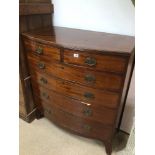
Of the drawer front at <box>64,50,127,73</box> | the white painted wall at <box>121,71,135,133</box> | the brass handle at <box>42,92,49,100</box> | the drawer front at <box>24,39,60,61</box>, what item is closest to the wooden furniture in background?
the drawer front at <box>24,39,60,61</box>

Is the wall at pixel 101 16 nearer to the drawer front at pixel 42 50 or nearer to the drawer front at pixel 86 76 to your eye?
the drawer front at pixel 86 76

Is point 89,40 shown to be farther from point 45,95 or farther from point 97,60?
point 45,95

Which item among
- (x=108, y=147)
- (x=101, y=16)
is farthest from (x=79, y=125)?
(x=101, y=16)

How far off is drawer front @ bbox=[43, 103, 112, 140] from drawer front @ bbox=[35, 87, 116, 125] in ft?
0.18

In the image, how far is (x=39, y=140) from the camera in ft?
5.37

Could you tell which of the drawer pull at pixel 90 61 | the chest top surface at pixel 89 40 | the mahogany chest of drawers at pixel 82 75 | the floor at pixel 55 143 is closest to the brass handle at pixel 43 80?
the mahogany chest of drawers at pixel 82 75

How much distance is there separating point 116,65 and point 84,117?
571mm

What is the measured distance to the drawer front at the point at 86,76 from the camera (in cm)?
111

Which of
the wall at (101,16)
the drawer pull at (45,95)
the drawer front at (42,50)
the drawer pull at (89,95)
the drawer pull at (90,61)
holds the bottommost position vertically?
the drawer pull at (45,95)

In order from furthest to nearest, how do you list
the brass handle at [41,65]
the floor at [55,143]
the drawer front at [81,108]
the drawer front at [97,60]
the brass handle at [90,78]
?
the floor at [55,143] < the brass handle at [41,65] < the drawer front at [81,108] < the brass handle at [90,78] < the drawer front at [97,60]

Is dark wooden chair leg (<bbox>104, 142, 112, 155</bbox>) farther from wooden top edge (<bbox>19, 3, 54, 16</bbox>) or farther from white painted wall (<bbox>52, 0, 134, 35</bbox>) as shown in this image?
wooden top edge (<bbox>19, 3, 54, 16</bbox>)

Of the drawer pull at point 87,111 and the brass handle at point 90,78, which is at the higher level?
the brass handle at point 90,78

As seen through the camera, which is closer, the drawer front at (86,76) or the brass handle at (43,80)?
the drawer front at (86,76)
